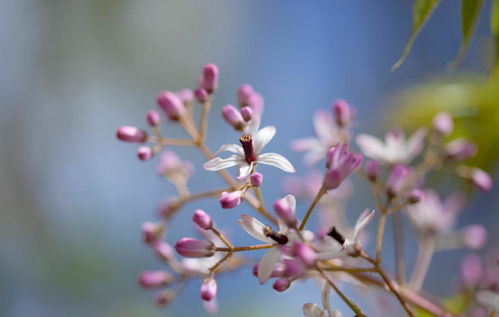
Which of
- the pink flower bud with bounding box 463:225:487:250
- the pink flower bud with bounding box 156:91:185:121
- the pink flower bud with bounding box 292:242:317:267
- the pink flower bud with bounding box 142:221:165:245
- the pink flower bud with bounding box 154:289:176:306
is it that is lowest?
the pink flower bud with bounding box 463:225:487:250

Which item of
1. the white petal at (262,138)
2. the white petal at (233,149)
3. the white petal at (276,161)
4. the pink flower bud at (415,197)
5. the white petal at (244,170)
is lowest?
the pink flower bud at (415,197)

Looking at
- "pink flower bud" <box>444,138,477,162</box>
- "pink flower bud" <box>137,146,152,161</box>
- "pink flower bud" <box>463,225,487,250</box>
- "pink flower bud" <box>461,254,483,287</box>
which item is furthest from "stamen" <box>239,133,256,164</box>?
"pink flower bud" <box>463,225,487,250</box>


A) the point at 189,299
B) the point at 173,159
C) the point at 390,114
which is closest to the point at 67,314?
the point at 189,299

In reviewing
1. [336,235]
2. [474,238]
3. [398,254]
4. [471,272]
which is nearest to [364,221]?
[336,235]

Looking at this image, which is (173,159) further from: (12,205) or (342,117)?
(12,205)

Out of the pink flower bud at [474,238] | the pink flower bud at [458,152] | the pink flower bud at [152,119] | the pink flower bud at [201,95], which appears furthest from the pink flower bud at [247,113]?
the pink flower bud at [474,238]

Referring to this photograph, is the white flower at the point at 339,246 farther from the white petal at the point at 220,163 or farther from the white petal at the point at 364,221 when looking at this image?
the white petal at the point at 220,163

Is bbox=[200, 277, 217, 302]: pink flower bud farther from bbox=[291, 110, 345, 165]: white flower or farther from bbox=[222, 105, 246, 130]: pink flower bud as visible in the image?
bbox=[291, 110, 345, 165]: white flower
